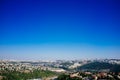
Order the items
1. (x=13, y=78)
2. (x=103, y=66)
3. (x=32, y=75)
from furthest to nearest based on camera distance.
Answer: (x=103, y=66) < (x=32, y=75) < (x=13, y=78)

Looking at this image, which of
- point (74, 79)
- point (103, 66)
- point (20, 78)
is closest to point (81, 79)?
point (74, 79)

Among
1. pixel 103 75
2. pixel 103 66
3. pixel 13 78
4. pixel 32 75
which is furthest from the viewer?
pixel 103 66

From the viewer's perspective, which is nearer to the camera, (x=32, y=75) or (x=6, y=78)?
(x=6, y=78)

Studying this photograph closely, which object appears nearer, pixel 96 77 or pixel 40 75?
pixel 96 77

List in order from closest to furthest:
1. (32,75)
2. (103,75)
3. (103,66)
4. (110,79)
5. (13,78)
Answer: (110,79), (103,75), (13,78), (32,75), (103,66)

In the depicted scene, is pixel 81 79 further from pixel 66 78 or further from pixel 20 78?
pixel 20 78

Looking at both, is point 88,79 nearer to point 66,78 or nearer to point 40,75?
point 66,78

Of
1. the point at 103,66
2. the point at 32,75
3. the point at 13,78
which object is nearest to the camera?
the point at 13,78

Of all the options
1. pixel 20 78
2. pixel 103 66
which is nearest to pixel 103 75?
pixel 20 78
